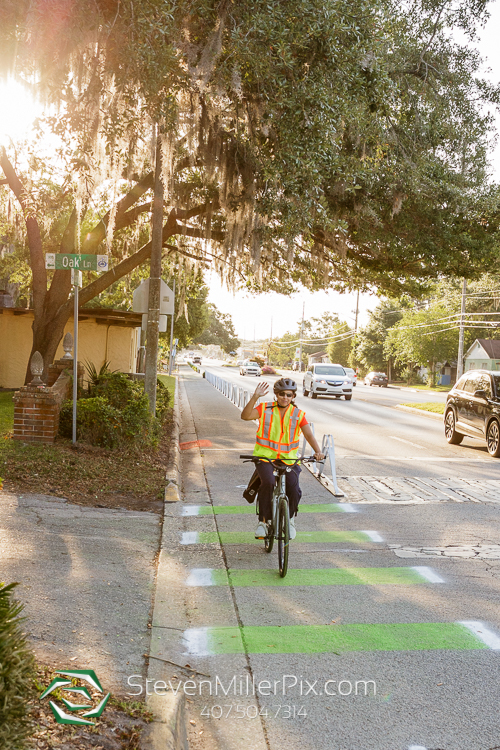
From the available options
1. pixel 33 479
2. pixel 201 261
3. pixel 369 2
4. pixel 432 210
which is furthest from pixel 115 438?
pixel 201 261

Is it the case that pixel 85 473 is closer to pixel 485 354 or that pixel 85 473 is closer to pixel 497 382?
pixel 497 382

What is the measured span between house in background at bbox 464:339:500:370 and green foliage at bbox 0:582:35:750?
68109 millimetres

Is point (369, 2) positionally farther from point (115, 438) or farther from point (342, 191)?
point (115, 438)

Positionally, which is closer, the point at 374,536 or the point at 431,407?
the point at 374,536

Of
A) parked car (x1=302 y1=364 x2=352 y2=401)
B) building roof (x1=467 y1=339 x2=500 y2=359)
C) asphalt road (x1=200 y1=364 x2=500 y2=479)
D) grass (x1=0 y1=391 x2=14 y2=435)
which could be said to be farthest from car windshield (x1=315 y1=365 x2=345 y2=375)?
building roof (x1=467 y1=339 x2=500 y2=359)

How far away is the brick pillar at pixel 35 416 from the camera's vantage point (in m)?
10.5

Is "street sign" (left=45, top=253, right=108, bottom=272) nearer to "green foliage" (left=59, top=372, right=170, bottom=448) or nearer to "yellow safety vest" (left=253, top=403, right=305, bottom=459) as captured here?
"green foliage" (left=59, top=372, right=170, bottom=448)

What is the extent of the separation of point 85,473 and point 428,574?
479 cm

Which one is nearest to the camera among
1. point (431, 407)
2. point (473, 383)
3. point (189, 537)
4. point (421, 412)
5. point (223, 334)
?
point (189, 537)

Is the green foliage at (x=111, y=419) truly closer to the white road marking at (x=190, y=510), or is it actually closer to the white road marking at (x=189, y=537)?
the white road marking at (x=190, y=510)

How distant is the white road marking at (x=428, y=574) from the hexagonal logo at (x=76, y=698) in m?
3.43

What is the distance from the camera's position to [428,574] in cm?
630

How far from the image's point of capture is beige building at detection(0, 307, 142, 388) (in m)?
22.6

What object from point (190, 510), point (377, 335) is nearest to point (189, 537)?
point (190, 510)
